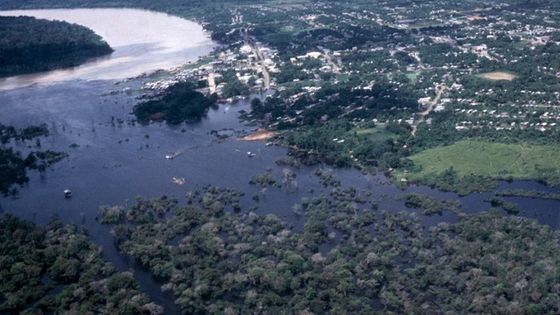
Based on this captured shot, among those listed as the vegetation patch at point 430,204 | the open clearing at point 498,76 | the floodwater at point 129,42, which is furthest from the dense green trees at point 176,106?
the open clearing at point 498,76

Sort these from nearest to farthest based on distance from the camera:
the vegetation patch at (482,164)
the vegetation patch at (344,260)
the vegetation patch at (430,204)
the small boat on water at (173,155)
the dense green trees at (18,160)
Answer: the vegetation patch at (344,260), the vegetation patch at (430,204), the vegetation patch at (482,164), the dense green trees at (18,160), the small boat on water at (173,155)

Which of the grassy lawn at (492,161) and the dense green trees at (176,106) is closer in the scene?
the grassy lawn at (492,161)

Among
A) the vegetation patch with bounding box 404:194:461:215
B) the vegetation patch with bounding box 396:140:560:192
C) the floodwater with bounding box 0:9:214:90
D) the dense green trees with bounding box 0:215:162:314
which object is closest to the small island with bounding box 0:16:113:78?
the floodwater with bounding box 0:9:214:90

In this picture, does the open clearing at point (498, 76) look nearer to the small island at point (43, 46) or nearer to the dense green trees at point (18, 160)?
the dense green trees at point (18, 160)

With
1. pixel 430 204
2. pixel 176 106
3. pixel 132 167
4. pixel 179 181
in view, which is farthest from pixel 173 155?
pixel 430 204

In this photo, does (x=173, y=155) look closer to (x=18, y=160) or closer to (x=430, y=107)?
(x=18, y=160)

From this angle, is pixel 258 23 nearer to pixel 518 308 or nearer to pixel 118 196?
pixel 118 196


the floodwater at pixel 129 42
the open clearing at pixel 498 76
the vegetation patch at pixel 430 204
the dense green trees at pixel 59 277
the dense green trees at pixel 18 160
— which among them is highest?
the floodwater at pixel 129 42
